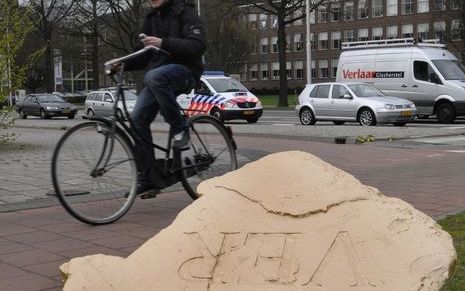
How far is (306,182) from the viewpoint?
144 inches

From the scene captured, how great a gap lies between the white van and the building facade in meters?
53.0

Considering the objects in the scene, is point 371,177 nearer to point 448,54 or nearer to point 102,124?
point 102,124

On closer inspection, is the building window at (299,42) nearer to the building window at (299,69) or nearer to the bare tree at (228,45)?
the building window at (299,69)

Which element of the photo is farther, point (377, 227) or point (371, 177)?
point (371, 177)

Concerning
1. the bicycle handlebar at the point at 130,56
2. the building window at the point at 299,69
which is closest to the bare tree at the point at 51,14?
the bicycle handlebar at the point at 130,56

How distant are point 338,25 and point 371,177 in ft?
286

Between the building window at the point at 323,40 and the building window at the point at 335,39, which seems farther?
the building window at the point at 323,40

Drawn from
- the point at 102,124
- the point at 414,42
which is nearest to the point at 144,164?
the point at 102,124

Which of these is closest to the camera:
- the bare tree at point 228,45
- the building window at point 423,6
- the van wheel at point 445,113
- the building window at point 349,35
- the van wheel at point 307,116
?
the van wheel at point 445,113

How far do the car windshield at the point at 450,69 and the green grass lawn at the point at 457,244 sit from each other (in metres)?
18.9

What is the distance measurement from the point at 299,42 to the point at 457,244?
3678 inches

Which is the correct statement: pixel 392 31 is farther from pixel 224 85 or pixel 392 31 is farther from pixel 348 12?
pixel 224 85

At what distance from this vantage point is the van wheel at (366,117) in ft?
67.6

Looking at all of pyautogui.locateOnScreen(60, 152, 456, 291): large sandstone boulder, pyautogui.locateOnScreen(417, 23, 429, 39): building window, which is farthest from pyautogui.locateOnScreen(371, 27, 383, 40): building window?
pyautogui.locateOnScreen(60, 152, 456, 291): large sandstone boulder
